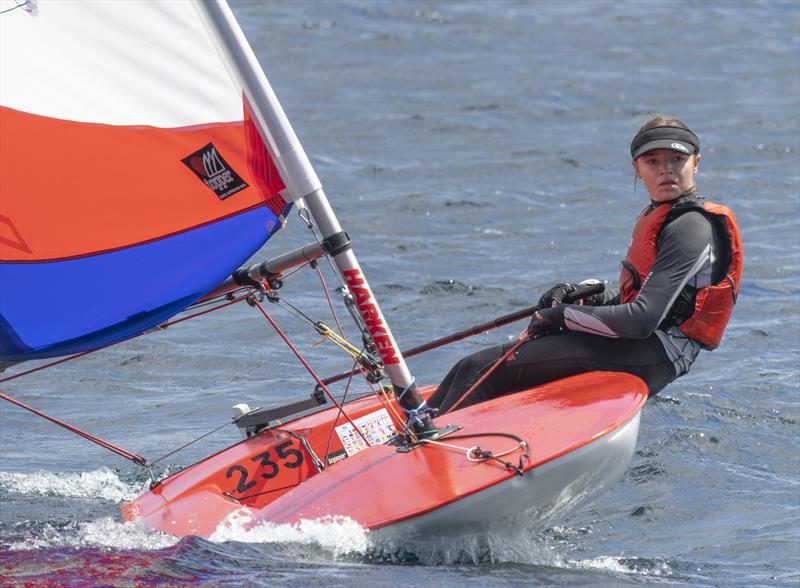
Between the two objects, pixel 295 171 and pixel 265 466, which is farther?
pixel 265 466

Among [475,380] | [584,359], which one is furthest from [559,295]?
[475,380]

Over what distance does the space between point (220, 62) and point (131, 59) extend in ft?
0.94

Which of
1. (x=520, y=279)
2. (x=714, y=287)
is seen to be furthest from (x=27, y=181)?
(x=520, y=279)

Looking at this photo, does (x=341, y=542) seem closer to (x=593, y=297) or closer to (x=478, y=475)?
(x=478, y=475)

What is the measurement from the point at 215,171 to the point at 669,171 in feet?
5.21

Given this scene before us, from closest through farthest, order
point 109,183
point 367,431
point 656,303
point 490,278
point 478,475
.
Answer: point 478,475 < point 109,183 < point 656,303 < point 367,431 < point 490,278

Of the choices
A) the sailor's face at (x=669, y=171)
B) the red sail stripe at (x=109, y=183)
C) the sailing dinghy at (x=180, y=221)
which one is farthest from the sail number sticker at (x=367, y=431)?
the sailor's face at (x=669, y=171)

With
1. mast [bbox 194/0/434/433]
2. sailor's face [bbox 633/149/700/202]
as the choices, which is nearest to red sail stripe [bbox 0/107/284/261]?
mast [bbox 194/0/434/433]

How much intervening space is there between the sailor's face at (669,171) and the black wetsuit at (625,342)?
13 centimetres

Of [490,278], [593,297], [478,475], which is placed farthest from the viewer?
[490,278]

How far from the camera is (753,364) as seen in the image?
22.3 ft

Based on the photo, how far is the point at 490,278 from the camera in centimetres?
837

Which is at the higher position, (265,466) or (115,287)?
(115,287)

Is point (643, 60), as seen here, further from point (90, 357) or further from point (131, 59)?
point (131, 59)
